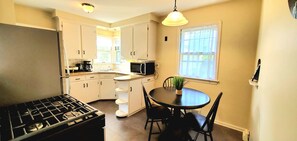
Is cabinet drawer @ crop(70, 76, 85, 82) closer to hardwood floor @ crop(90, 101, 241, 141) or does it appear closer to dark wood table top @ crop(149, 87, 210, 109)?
hardwood floor @ crop(90, 101, 241, 141)

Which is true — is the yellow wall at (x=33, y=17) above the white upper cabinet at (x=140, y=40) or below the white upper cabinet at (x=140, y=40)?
above

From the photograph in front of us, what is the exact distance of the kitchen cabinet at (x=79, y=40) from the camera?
10.8 ft

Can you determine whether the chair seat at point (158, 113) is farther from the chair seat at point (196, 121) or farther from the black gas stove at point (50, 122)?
the black gas stove at point (50, 122)

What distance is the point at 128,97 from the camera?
2.89 metres

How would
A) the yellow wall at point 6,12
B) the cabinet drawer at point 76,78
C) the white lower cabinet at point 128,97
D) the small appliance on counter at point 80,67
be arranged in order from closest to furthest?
the yellow wall at point 6,12, the white lower cabinet at point 128,97, the cabinet drawer at point 76,78, the small appliance on counter at point 80,67

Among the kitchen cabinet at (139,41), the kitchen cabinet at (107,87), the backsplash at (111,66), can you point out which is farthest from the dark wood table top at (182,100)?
the backsplash at (111,66)

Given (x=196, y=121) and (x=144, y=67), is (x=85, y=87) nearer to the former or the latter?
(x=144, y=67)

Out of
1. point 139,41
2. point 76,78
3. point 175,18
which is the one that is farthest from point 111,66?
point 175,18

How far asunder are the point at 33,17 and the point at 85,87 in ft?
6.53

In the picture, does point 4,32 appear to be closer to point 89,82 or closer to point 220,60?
point 89,82

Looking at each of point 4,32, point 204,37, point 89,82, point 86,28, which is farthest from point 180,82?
point 86,28

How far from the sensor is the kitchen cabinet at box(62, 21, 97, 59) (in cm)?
328

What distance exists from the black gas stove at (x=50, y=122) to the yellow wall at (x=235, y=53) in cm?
247

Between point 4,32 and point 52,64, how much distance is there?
17.4 inches
